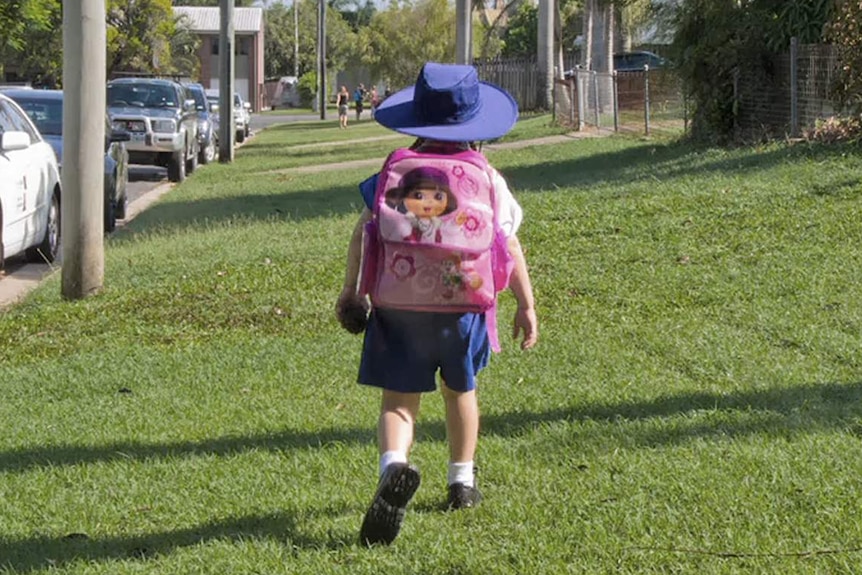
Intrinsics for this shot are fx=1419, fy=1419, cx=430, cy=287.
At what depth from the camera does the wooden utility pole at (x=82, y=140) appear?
32.3 feet

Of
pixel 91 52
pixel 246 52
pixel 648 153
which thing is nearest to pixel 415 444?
pixel 91 52

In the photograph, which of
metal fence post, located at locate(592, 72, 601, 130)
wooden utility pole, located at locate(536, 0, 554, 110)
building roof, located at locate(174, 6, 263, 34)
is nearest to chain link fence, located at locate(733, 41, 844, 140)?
metal fence post, located at locate(592, 72, 601, 130)

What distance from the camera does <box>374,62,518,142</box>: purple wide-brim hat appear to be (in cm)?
466

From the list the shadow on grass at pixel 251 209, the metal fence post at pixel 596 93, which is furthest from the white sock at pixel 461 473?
the metal fence post at pixel 596 93

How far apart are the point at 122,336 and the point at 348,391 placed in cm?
231

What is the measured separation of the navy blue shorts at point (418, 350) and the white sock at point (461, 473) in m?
0.29

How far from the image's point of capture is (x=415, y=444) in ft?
19.0

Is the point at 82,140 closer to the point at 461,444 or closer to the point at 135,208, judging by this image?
the point at 461,444

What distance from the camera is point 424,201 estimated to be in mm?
4531

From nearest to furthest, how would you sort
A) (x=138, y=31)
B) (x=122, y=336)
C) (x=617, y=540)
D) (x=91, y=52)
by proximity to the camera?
(x=617, y=540) → (x=122, y=336) → (x=91, y=52) → (x=138, y=31)

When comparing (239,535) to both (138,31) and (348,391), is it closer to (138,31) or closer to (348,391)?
(348,391)

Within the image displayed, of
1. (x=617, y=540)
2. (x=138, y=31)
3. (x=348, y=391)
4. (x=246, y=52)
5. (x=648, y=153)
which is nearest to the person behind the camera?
(x=617, y=540)

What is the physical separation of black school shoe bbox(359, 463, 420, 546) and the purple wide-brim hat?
110 centimetres

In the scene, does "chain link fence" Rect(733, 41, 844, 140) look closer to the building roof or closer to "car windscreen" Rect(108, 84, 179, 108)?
"car windscreen" Rect(108, 84, 179, 108)
